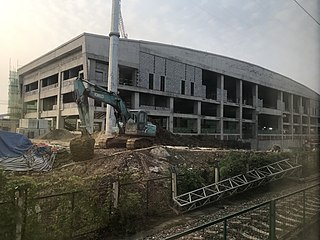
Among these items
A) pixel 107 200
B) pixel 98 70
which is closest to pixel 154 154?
pixel 107 200

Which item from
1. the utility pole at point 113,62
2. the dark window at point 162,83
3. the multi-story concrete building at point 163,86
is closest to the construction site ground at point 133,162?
the utility pole at point 113,62

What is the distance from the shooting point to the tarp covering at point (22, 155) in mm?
8578

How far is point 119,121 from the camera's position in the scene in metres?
11.9

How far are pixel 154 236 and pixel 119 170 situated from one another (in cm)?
337

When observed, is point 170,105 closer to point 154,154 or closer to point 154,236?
point 154,154

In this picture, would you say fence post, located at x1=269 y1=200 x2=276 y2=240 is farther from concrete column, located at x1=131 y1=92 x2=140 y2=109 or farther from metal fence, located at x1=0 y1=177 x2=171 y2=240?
concrete column, located at x1=131 y1=92 x2=140 y2=109

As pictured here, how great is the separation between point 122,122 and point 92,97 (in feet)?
6.47

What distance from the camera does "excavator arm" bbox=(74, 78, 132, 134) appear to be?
31.5 ft

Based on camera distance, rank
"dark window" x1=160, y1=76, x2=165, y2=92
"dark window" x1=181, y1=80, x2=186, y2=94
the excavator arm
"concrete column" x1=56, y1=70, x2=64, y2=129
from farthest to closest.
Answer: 1. "dark window" x1=181, y1=80, x2=186, y2=94
2. "dark window" x1=160, y1=76, x2=165, y2=92
3. "concrete column" x1=56, y1=70, x2=64, y2=129
4. the excavator arm

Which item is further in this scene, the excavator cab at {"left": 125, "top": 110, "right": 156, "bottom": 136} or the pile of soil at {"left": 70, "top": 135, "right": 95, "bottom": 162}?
the excavator cab at {"left": 125, "top": 110, "right": 156, "bottom": 136}

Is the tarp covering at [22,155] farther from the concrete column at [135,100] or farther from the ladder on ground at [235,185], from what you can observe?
the concrete column at [135,100]

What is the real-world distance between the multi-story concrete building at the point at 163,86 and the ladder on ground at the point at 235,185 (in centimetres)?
1088

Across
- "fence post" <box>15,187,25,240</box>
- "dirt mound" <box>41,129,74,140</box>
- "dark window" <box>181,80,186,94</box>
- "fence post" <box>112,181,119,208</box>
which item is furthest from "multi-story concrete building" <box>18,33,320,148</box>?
"fence post" <box>15,187,25,240</box>

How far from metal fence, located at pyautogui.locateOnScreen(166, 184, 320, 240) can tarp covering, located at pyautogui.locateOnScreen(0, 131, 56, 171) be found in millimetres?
7379
